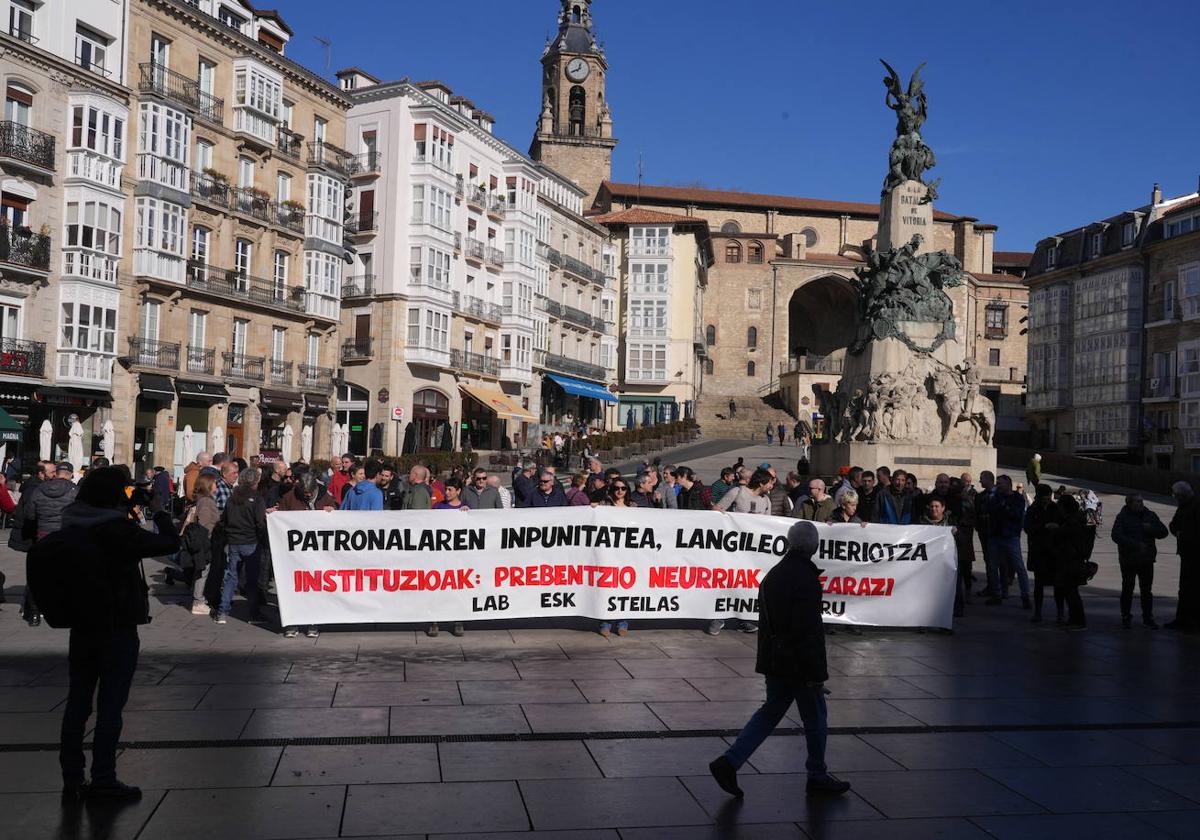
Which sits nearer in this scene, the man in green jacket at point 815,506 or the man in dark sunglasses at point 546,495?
the man in green jacket at point 815,506

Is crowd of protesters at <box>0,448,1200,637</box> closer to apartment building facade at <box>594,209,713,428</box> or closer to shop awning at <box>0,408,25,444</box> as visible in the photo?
shop awning at <box>0,408,25,444</box>

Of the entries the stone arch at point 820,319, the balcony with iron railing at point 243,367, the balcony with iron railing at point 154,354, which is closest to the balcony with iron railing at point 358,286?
the balcony with iron railing at point 243,367

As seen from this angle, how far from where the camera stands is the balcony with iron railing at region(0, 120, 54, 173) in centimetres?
3475

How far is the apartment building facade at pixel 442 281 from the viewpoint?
53.5 meters

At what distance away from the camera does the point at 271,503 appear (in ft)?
53.8

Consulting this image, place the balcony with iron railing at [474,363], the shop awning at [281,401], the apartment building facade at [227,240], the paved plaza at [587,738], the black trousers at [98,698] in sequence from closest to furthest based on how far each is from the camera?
the paved plaza at [587,738], the black trousers at [98,698], the apartment building facade at [227,240], the shop awning at [281,401], the balcony with iron railing at [474,363]

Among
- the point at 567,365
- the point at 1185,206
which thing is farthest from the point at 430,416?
the point at 1185,206

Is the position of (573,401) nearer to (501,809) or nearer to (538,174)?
(538,174)

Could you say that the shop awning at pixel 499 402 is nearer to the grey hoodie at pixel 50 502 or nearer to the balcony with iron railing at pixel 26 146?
the balcony with iron railing at pixel 26 146

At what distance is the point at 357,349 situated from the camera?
53.8 meters

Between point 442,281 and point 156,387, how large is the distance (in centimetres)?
1870

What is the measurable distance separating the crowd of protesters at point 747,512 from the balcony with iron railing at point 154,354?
24748mm

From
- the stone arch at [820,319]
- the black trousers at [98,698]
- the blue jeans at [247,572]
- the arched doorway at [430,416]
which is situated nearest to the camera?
the black trousers at [98,698]

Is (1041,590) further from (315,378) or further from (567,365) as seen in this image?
(567,365)
